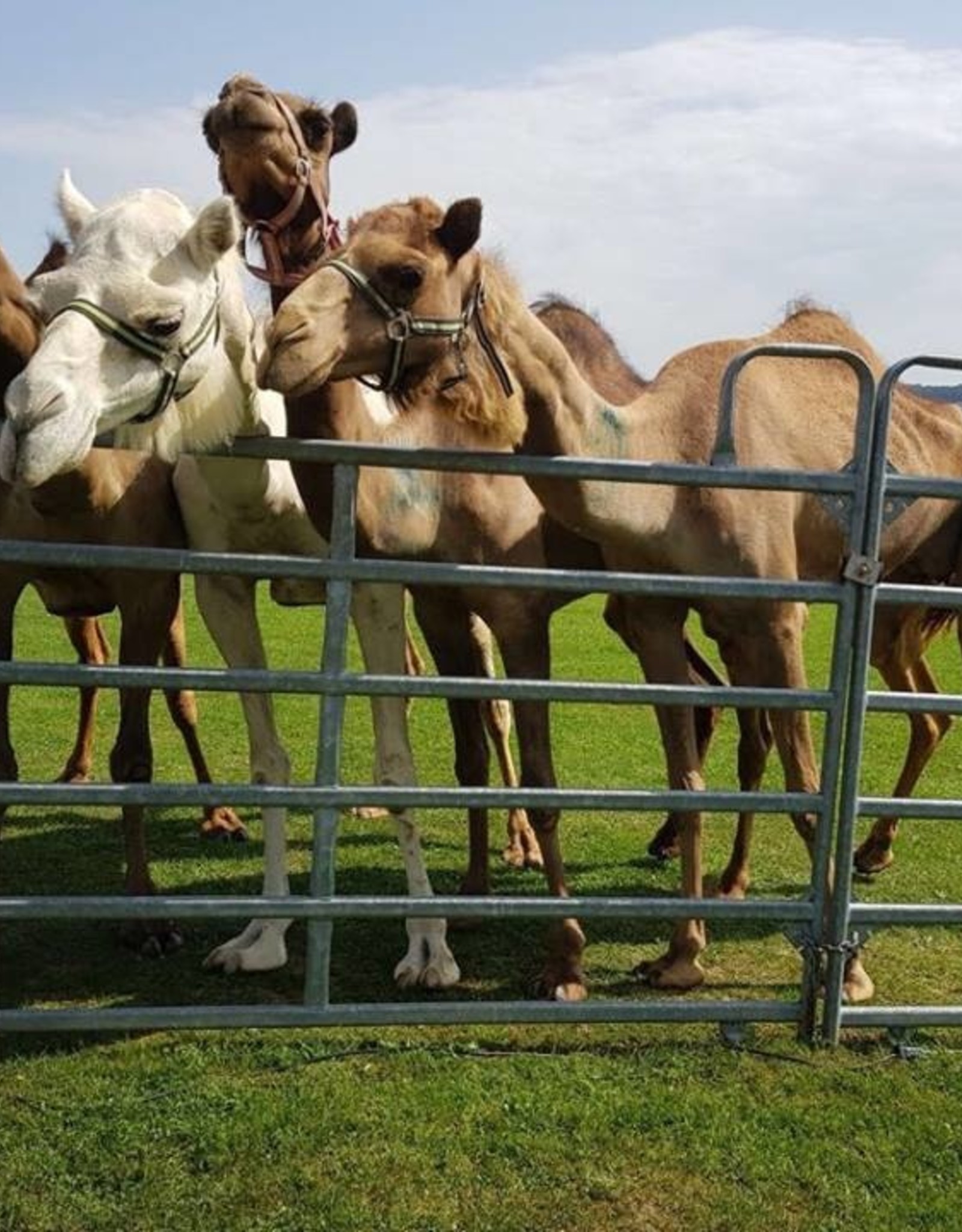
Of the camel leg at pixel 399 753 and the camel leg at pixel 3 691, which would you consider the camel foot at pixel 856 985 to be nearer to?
the camel leg at pixel 399 753

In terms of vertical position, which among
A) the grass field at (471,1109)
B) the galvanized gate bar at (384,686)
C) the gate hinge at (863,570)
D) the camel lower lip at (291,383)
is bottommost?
the grass field at (471,1109)

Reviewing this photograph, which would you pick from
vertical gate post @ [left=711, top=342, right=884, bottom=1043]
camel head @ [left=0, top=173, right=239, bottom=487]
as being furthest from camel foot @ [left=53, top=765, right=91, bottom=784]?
vertical gate post @ [left=711, top=342, right=884, bottom=1043]

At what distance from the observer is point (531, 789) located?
4.20 metres

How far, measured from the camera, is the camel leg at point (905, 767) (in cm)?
666

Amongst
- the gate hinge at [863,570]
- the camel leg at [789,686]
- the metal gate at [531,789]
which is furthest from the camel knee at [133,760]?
the gate hinge at [863,570]

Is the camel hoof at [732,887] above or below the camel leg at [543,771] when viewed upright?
below

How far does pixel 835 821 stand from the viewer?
14.3 feet

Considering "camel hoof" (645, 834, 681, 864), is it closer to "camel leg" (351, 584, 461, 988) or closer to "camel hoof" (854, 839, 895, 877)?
"camel hoof" (854, 839, 895, 877)

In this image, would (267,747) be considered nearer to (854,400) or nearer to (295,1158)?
(295,1158)

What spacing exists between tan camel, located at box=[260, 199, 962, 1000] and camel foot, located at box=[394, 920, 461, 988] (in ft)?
2.28

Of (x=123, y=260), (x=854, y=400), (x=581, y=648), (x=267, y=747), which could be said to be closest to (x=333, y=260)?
(x=123, y=260)

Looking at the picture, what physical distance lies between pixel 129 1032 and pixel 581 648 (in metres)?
11.3

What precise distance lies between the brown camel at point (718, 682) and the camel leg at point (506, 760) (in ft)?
1.92

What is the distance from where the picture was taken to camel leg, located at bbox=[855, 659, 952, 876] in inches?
262
